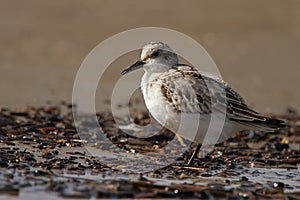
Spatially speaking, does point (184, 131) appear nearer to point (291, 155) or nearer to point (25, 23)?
point (291, 155)

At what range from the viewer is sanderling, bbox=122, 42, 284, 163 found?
9875mm

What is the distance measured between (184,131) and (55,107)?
4.44 metres

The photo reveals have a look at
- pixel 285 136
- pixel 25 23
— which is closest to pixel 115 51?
pixel 25 23

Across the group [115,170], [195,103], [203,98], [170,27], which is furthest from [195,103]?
Result: [170,27]

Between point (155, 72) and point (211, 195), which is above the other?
point (155, 72)

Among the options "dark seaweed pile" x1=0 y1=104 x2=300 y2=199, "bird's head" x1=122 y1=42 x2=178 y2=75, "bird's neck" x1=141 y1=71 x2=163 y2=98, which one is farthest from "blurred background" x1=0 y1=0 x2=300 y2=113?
"bird's neck" x1=141 y1=71 x2=163 y2=98

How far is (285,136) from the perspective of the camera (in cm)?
1284

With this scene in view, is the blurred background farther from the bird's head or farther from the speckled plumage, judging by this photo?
the speckled plumage

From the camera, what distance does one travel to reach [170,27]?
19484 mm

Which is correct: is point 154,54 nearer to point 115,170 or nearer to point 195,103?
point 195,103

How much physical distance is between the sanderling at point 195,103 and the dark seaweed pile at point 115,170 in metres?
0.58

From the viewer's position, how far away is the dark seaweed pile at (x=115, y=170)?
8438 mm

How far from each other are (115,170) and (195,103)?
4.62 ft

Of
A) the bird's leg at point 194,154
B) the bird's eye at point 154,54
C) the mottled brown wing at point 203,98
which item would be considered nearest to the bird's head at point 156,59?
the bird's eye at point 154,54
